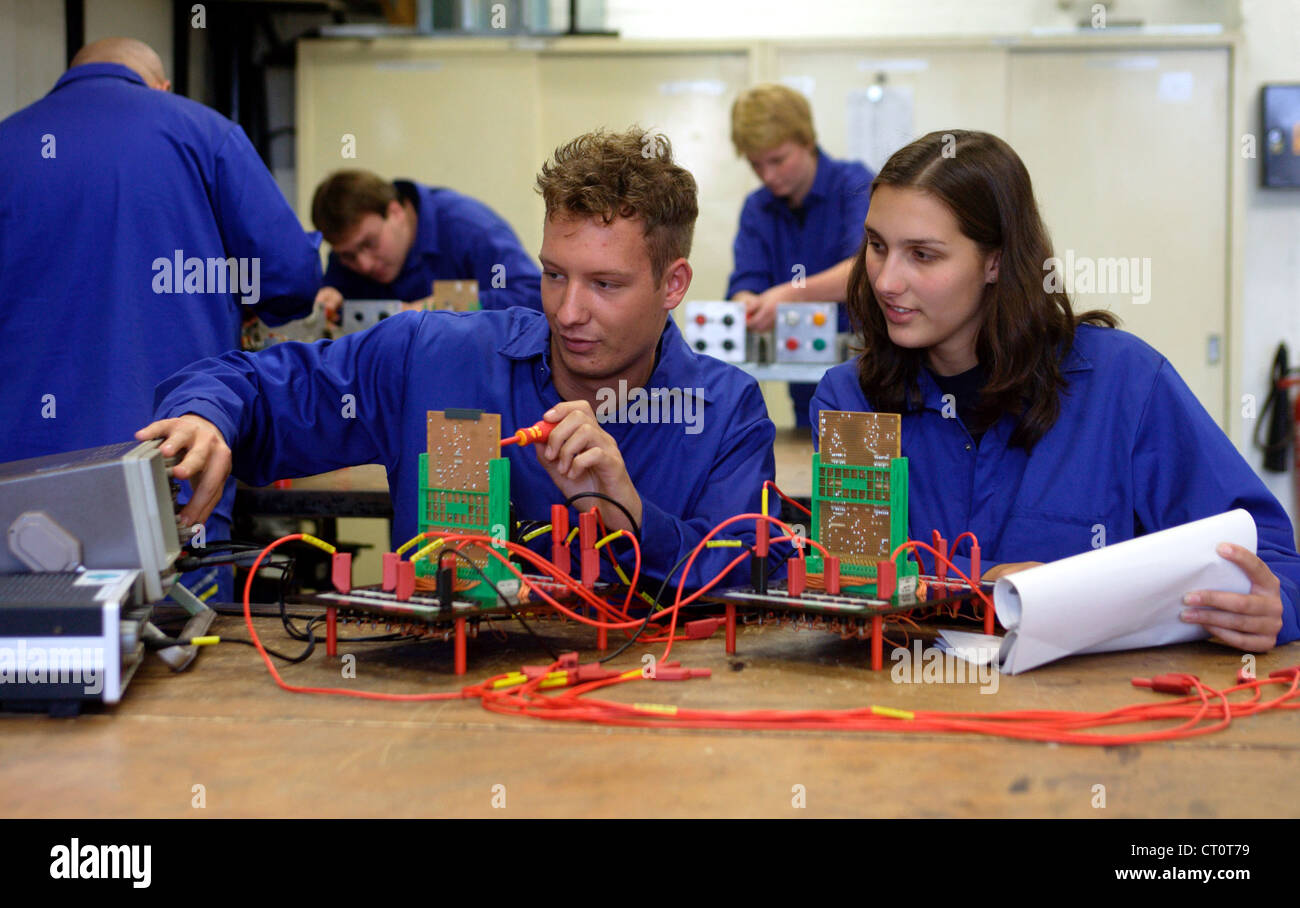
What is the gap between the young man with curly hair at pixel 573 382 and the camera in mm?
1631

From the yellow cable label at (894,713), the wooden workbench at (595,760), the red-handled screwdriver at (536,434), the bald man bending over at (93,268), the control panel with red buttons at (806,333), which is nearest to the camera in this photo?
the wooden workbench at (595,760)

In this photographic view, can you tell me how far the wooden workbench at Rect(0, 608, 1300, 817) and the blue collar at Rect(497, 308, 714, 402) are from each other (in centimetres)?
64

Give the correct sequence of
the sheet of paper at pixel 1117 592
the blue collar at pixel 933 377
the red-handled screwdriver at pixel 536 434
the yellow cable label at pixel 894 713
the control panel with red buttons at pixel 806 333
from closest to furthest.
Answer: the yellow cable label at pixel 894 713 → the sheet of paper at pixel 1117 592 → the red-handled screwdriver at pixel 536 434 → the blue collar at pixel 933 377 → the control panel with red buttons at pixel 806 333

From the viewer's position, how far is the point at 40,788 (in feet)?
3.01

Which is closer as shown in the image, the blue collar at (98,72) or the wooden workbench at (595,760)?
the wooden workbench at (595,760)

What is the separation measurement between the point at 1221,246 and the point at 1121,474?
3.99 m

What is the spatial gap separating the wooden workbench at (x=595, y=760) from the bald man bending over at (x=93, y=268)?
1.30 meters

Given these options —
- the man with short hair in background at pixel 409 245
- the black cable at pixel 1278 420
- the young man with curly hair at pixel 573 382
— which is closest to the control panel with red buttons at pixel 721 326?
the man with short hair in background at pixel 409 245

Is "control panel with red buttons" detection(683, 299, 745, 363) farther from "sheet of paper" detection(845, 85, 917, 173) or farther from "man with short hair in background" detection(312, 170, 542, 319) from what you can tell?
"sheet of paper" detection(845, 85, 917, 173)

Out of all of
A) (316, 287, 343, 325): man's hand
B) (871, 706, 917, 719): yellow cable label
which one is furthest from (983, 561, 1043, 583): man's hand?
(316, 287, 343, 325): man's hand

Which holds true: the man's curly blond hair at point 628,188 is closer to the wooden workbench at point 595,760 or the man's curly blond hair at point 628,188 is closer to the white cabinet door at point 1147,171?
the wooden workbench at point 595,760

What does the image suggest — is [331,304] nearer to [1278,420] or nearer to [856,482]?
[856,482]

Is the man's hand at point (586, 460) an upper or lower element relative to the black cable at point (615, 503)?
upper

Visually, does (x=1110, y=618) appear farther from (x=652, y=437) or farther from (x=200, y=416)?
(x=200, y=416)
